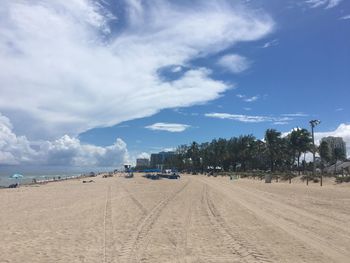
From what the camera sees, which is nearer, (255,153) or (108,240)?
(108,240)

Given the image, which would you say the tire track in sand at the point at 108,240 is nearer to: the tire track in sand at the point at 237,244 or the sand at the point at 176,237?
the sand at the point at 176,237

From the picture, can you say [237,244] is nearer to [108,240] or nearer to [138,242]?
[138,242]

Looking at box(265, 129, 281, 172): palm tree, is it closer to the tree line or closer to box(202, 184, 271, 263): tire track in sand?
the tree line

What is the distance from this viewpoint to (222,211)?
19516mm

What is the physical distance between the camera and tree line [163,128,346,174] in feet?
317

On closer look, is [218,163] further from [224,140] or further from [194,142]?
[194,142]

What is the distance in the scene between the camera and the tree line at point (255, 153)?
317 feet

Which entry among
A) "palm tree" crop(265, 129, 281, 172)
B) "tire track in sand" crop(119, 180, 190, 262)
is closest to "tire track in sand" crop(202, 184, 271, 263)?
"tire track in sand" crop(119, 180, 190, 262)

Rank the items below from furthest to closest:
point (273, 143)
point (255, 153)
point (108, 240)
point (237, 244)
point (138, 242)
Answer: point (255, 153)
point (273, 143)
point (108, 240)
point (138, 242)
point (237, 244)

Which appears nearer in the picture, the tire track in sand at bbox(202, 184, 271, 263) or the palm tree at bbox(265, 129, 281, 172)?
the tire track in sand at bbox(202, 184, 271, 263)

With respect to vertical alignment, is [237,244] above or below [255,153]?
below

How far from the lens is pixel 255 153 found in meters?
119

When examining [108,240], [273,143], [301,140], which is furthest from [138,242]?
[273,143]

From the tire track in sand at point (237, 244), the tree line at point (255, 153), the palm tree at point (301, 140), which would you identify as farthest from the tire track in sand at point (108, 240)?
the palm tree at point (301, 140)
